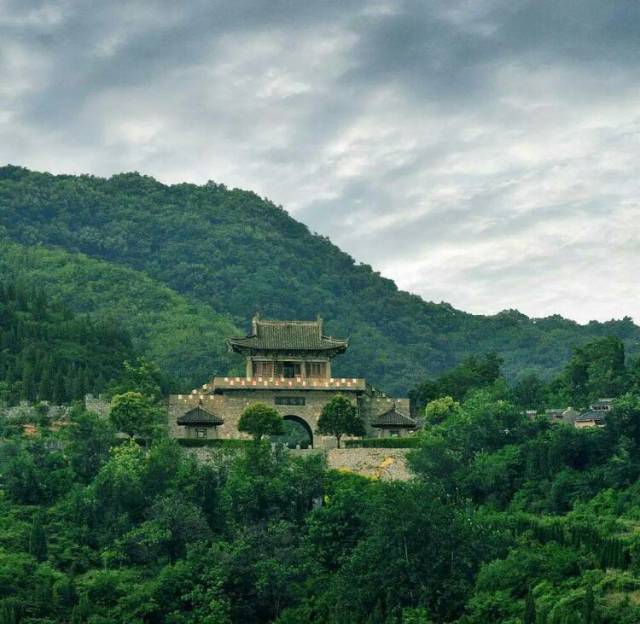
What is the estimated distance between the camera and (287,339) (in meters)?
74.2

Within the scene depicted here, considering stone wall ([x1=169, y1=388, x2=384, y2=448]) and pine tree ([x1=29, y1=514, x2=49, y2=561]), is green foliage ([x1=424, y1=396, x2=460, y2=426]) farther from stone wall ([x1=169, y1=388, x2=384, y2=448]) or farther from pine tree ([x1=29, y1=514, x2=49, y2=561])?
pine tree ([x1=29, y1=514, x2=49, y2=561])

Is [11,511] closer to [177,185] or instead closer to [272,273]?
[272,273]

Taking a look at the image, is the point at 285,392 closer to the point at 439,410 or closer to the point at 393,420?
the point at 393,420

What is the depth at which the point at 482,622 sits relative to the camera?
48531 millimetres

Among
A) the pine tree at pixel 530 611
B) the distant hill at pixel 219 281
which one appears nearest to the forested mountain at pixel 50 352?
the distant hill at pixel 219 281

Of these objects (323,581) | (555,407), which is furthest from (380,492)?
(555,407)

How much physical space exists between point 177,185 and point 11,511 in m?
126

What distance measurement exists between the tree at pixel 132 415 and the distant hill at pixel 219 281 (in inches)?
1853

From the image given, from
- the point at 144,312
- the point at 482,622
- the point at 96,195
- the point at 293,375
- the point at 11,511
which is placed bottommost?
the point at 482,622

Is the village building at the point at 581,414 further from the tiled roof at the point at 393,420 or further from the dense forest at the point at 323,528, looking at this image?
the dense forest at the point at 323,528

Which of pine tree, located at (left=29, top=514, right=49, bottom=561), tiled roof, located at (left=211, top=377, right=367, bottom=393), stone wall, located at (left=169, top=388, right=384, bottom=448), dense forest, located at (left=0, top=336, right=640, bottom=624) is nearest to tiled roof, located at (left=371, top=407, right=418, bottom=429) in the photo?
stone wall, located at (left=169, top=388, right=384, bottom=448)

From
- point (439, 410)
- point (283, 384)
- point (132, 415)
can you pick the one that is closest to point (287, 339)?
point (283, 384)

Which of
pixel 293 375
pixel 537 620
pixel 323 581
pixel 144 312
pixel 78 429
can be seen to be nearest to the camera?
pixel 537 620

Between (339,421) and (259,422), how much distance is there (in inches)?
140
